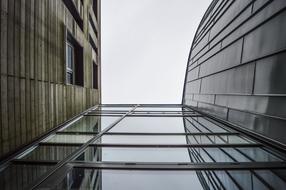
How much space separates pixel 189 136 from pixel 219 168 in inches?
115

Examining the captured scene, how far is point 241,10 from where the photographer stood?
393 inches

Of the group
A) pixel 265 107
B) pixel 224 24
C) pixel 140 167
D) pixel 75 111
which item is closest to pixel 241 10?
pixel 224 24

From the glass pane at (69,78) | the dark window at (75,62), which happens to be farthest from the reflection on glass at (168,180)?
the dark window at (75,62)

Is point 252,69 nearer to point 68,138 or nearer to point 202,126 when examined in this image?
point 202,126

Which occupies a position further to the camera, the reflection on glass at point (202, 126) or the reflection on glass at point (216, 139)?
the reflection on glass at point (202, 126)

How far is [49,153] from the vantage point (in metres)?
6.80

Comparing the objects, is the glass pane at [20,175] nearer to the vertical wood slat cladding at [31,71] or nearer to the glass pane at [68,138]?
the vertical wood slat cladding at [31,71]

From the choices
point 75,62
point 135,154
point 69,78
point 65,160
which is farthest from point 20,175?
point 75,62

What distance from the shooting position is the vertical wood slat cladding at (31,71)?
616cm

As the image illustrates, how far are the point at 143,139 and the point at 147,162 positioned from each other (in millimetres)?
2129

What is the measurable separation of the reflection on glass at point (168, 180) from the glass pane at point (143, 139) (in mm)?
2225

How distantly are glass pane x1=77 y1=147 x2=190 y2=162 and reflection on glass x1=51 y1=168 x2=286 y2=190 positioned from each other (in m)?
0.68

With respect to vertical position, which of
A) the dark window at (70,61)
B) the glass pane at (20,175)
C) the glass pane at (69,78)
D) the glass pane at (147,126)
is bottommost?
the glass pane at (20,175)

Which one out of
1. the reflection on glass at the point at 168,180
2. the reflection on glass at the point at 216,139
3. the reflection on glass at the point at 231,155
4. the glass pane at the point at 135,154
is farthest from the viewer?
the reflection on glass at the point at 216,139
